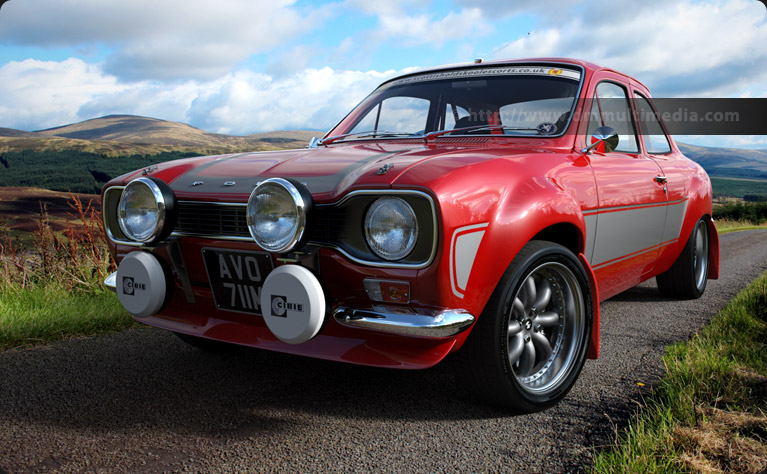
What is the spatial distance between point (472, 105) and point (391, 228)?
1.65 m

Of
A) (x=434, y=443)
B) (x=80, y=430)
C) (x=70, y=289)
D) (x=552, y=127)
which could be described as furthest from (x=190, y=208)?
(x=70, y=289)

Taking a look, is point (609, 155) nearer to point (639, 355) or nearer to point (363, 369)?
point (639, 355)

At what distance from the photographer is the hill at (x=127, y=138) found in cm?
6327

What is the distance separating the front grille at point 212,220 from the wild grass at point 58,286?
65.0 inches

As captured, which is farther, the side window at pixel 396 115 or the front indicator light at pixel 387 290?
the side window at pixel 396 115

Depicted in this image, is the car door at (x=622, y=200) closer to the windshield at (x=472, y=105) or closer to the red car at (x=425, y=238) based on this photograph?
the red car at (x=425, y=238)

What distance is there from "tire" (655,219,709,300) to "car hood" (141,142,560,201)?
2.53 metres

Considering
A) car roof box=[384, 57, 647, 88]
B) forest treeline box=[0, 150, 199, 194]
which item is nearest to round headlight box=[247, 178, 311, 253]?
car roof box=[384, 57, 647, 88]

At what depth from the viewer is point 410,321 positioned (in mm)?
2098

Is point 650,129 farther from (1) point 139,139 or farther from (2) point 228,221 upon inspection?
(1) point 139,139

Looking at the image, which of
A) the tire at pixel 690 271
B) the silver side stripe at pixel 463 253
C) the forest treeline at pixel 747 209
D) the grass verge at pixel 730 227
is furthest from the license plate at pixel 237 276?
the forest treeline at pixel 747 209

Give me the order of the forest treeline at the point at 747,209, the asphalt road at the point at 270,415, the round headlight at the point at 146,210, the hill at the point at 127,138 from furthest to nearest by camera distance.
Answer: the hill at the point at 127,138
the forest treeline at the point at 747,209
the round headlight at the point at 146,210
the asphalt road at the point at 270,415

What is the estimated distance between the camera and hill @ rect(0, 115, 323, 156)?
2491 inches

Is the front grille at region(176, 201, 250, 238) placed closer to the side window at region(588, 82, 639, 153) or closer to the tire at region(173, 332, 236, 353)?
the tire at region(173, 332, 236, 353)
